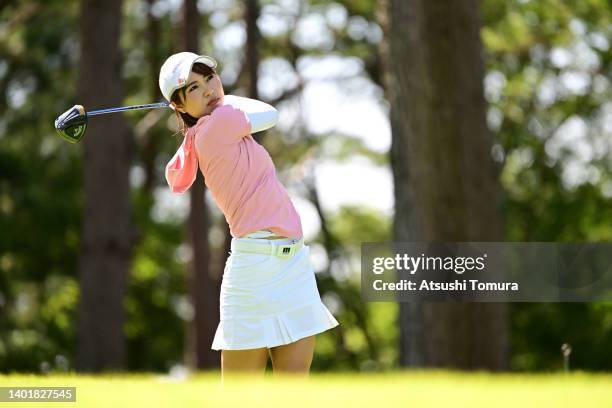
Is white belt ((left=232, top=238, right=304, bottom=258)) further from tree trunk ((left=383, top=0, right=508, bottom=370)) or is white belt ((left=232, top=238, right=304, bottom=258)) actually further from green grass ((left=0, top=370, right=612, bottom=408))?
tree trunk ((left=383, top=0, right=508, bottom=370))

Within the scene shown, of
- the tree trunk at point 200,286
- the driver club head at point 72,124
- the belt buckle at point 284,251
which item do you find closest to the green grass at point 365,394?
the belt buckle at point 284,251

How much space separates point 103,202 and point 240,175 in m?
12.2

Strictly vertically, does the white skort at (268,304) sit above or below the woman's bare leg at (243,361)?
above

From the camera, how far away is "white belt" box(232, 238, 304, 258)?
535cm

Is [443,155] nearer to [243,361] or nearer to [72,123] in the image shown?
[72,123]

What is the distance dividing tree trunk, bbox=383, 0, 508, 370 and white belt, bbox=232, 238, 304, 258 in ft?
17.5

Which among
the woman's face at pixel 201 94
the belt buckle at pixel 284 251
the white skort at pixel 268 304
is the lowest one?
the white skort at pixel 268 304

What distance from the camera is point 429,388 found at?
3969 mm

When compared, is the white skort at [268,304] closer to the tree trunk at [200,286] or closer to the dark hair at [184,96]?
the dark hair at [184,96]

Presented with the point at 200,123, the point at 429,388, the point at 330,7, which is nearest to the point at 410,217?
the point at 200,123

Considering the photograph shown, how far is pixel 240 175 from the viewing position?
17.7 feet

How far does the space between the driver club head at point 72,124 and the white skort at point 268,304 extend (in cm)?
114

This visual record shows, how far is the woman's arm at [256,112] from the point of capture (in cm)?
538

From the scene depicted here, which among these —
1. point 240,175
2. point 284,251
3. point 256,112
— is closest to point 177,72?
point 256,112
